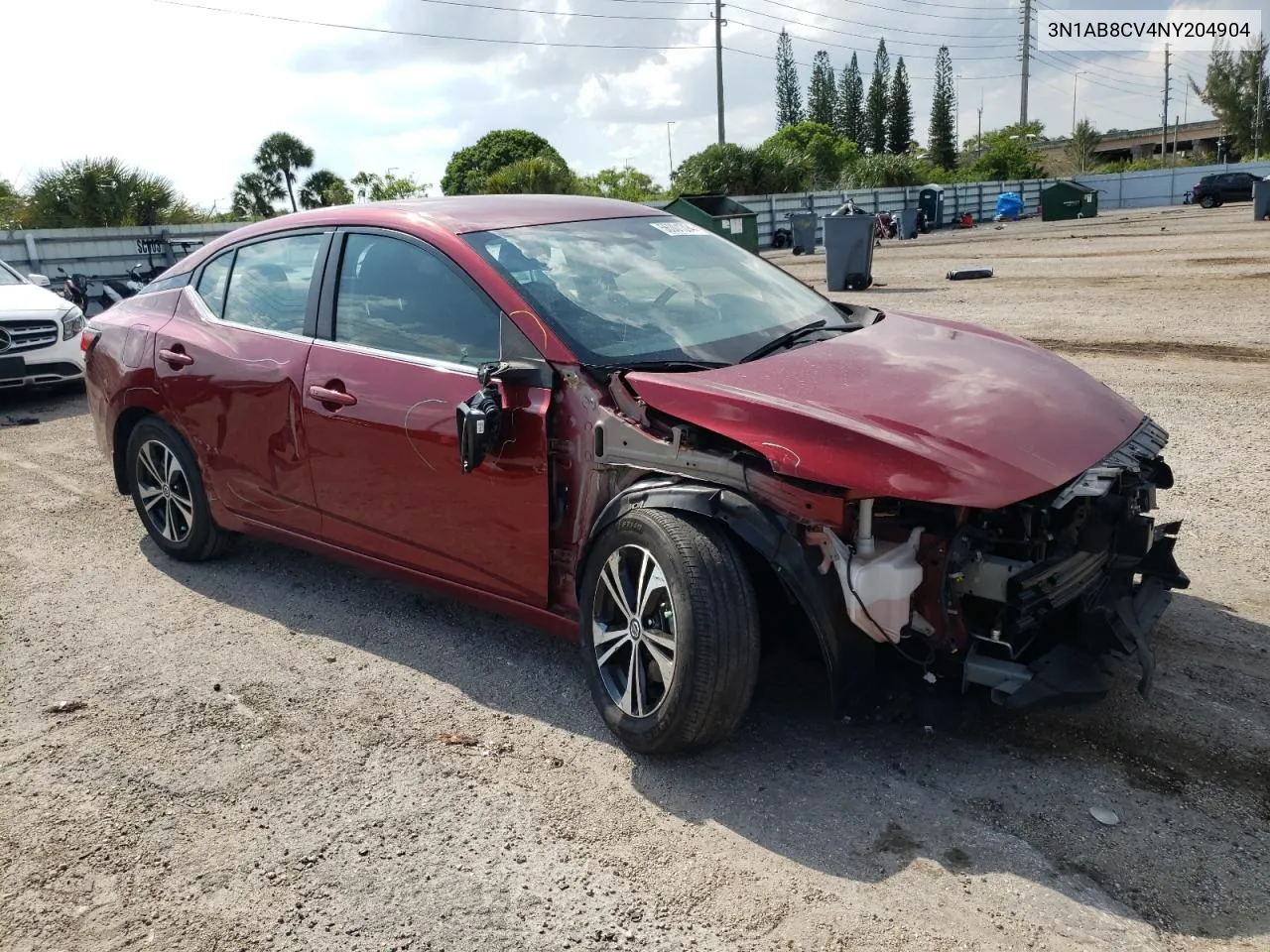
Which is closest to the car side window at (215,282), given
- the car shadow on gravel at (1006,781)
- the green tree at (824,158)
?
the car shadow on gravel at (1006,781)

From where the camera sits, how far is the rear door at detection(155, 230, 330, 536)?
14.6 ft

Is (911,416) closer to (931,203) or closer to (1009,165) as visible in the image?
(931,203)

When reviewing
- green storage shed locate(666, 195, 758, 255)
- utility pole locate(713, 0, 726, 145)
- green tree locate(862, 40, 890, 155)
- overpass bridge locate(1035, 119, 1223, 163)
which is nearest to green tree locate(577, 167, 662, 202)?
utility pole locate(713, 0, 726, 145)

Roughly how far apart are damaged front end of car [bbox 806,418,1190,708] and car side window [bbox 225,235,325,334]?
103 inches

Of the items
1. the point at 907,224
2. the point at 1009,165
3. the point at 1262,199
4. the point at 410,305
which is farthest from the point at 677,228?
the point at 1009,165

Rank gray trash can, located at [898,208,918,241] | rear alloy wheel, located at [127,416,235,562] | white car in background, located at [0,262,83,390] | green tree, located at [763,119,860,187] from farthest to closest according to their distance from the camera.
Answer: green tree, located at [763,119,860,187] < gray trash can, located at [898,208,918,241] < white car in background, located at [0,262,83,390] < rear alloy wheel, located at [127,416,235,562]

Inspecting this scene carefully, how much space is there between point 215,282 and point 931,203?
40956 millimetres

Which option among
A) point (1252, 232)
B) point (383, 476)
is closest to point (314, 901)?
point (383, 476)

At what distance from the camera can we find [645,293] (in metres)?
3.96

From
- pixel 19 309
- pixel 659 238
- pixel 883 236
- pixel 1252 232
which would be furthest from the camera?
pixel 883 236

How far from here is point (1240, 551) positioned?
4.78m

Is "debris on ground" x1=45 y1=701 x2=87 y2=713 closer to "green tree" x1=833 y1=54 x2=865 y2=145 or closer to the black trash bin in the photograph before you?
the black trash bin

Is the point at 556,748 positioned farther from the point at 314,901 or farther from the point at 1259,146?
the point at 1259,146

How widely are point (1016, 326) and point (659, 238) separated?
8442 millimetres
